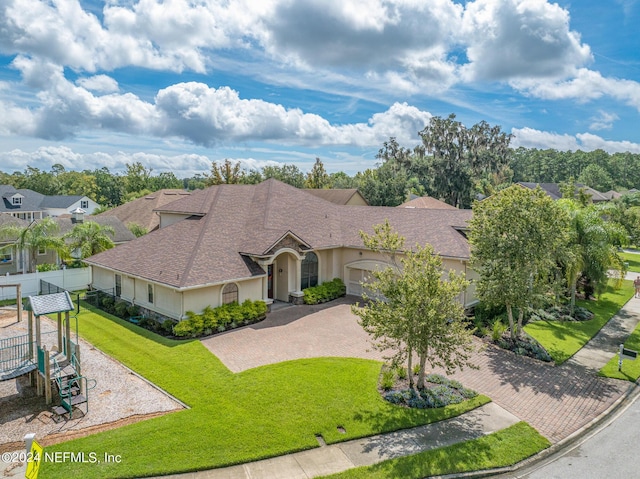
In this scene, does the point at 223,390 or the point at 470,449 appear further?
the point at 223,390

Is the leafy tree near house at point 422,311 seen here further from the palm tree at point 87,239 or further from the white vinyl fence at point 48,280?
the palm tree at point 87,239

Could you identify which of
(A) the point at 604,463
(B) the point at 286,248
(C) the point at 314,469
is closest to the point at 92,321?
(B) the point at 286,248

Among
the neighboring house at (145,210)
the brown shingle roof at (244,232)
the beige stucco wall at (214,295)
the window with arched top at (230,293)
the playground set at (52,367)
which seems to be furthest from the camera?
the neighboring house at (145,210)

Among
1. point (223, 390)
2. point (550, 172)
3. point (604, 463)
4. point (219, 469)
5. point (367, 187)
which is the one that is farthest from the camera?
point (550, 172)

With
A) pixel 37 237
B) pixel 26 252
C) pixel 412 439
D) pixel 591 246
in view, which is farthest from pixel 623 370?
pixel 26 252

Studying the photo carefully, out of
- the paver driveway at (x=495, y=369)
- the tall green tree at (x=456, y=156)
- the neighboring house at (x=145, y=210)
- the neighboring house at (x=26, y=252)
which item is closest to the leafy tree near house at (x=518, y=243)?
the paver driveway at (x=495, y=369)

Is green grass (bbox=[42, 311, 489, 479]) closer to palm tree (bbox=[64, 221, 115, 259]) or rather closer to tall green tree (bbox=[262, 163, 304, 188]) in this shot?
palm tree (bbox=[64, 221, 115, 259])

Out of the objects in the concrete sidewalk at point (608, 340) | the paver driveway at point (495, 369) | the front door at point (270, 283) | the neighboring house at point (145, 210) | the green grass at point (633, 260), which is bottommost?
the concrete sidewalk at point (608, 340)

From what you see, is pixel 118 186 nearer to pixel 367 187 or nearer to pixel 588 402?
pixel 367 187
